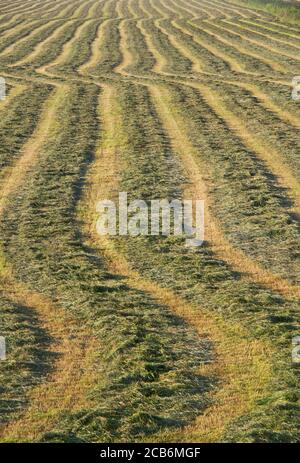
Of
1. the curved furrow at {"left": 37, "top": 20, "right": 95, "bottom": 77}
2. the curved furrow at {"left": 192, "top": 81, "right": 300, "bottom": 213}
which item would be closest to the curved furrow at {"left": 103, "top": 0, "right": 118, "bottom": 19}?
the curved furrow at {"left": 37, "top": 20, "right": 95, "bottom": 77}

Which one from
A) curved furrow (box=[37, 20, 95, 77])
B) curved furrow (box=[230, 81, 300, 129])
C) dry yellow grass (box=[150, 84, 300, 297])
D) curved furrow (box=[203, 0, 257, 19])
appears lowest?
curved furrow (box=[203, 0, 257, 19])

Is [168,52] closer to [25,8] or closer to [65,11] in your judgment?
[65,11]

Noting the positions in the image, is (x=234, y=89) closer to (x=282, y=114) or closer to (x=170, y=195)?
(x=282, y=114)

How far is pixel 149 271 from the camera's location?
14367 millimetres

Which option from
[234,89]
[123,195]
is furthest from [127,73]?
[123,195]

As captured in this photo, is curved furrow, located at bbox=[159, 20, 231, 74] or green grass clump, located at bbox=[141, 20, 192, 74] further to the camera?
curved furrow, located at bbox=[159, 20, 231, 74]

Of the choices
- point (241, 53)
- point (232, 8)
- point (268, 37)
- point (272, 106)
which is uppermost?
point (272, 106)

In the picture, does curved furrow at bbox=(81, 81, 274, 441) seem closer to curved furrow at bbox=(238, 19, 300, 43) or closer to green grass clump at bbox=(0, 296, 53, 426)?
green grass clump at bbox=(0, 296, 53, 426)

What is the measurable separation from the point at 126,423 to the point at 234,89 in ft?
94.0

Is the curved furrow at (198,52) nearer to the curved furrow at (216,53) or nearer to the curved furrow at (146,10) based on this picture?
the curved furrow at (216,53)

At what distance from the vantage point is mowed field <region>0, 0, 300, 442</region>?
9727 mm

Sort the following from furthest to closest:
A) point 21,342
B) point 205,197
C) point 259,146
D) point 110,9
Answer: point 110,9 < point 259,146 < point 205,197 < point 21,342

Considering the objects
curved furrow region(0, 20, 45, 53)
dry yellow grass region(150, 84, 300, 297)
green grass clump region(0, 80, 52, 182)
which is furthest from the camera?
curved furrow region(0, 20, 45, 53)

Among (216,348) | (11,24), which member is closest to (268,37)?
(11,24)
